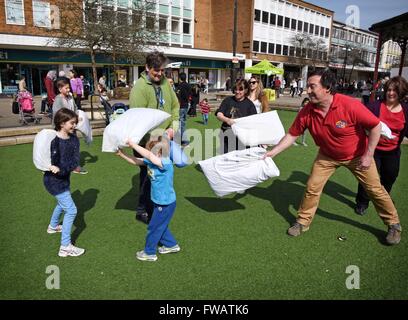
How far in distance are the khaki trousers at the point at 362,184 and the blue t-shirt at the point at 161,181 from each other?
5.82ft

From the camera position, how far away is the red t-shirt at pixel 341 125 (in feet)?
11.7

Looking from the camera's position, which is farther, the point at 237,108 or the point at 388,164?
the point at 237,108

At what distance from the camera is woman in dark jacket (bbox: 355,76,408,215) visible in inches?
165

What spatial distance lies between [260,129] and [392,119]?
5.64 ft

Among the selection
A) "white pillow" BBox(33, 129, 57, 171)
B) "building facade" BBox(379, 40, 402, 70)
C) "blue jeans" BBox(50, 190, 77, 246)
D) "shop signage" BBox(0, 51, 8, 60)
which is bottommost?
"blue jeans" BBox(50, 190, 77, 246)

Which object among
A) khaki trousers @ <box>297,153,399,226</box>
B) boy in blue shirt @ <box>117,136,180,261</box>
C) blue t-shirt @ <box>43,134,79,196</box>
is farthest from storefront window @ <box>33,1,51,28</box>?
khaki trousers @ <box>297,153,399,226</box>

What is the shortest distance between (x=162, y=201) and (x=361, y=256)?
2.25 metres

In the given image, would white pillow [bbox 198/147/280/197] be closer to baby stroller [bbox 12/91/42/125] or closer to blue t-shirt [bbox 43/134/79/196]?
blue t-shirt [bbox 43/134/79/196]

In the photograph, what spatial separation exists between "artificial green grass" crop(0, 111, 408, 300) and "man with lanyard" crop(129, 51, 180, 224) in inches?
25.2

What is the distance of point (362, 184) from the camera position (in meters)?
3.91

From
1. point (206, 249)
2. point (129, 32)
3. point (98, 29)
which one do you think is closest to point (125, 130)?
point (206, 249)

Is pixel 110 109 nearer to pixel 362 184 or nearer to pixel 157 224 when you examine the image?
pixel 157 224

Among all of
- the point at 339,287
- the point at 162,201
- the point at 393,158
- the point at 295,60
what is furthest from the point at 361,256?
Result: the point at 295,60

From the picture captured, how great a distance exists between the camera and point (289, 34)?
5081 cm
